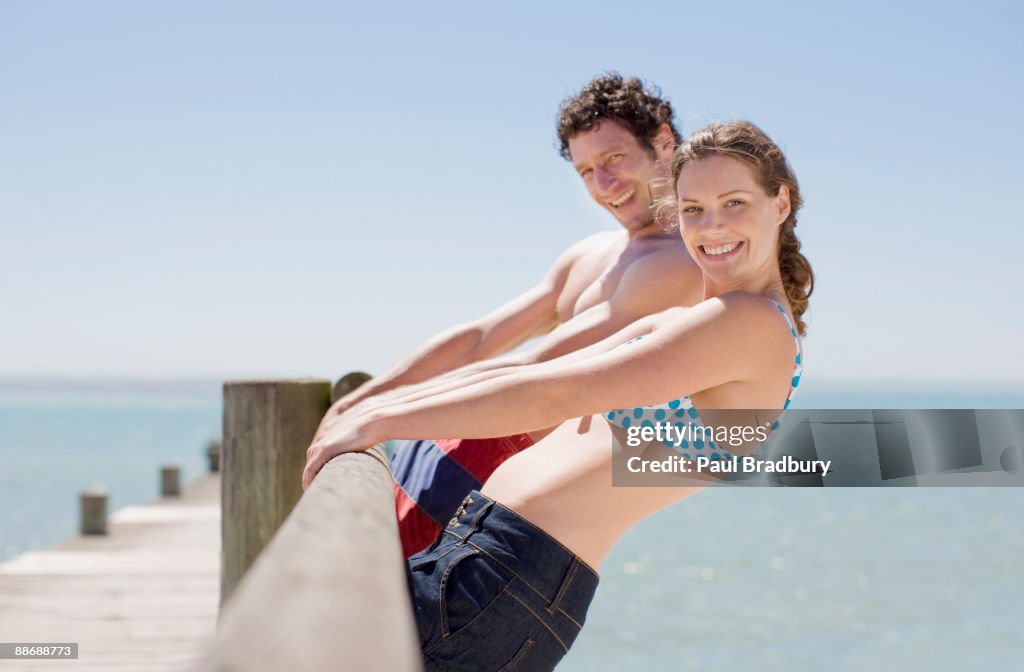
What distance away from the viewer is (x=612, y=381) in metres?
2.08

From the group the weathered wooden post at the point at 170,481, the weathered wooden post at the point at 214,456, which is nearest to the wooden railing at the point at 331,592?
the weathered wooden post at the point at 170,481

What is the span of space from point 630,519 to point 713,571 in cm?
1858

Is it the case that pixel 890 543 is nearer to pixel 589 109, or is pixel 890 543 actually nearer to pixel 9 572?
pixel 9 572

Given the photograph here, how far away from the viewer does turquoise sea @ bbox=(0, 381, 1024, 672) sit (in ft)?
46.5

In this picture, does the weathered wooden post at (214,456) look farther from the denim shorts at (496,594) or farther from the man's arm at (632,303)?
the denim shorts at (496,594)

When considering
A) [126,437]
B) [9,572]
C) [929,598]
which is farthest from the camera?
[126,437]

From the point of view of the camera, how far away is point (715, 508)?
97.1 feet

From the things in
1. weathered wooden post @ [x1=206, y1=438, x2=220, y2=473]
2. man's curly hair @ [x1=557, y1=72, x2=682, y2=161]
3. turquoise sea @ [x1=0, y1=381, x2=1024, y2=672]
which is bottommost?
turquoise sea @ [x1=0, y1=381, x2=1024, y2=672]

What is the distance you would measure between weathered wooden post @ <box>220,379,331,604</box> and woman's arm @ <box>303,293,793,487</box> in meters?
0.88

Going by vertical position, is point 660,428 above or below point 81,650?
above

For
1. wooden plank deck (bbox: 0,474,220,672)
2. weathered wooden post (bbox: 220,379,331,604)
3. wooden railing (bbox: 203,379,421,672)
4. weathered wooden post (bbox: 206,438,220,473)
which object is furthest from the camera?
weathered wooden post (bbox: 206,438,220,473)

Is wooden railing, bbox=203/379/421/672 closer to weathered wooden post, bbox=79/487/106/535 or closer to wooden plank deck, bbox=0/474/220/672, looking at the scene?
wooden plank deck, bbox=0/474/220/672

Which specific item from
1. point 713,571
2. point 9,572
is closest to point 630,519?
point 9,572

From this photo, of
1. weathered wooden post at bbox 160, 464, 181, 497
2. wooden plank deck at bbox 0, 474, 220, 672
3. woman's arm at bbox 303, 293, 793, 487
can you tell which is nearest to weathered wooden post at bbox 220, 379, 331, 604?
woman's arm at bbox 303, 293, 793, 487
